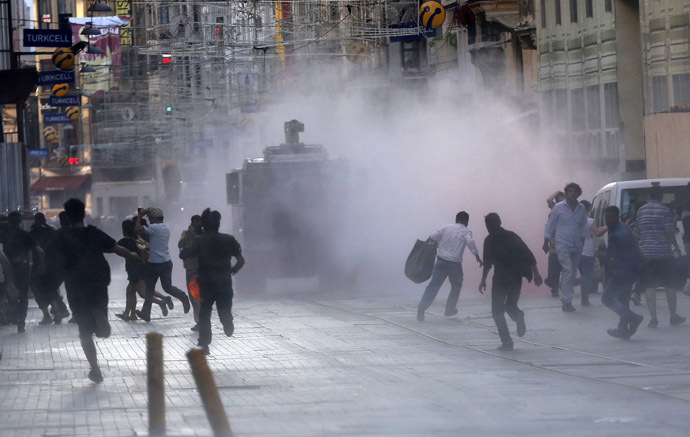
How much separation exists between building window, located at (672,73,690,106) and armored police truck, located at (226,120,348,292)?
9181mm

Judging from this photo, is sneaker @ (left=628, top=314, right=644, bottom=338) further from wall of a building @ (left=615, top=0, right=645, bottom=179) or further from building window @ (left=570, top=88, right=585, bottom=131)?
building window @ (left=570, top=88, right=585, bottom=131)

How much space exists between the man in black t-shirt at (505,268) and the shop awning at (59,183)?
231 ft

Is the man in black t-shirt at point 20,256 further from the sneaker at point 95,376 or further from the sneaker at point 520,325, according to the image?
the sneaker at point 520,325

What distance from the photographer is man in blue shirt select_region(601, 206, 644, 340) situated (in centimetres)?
1447

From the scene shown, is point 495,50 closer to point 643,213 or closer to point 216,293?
point 643,213

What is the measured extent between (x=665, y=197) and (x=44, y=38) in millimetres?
13248

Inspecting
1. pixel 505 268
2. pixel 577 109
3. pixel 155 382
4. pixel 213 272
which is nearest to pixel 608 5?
pixel 577 109

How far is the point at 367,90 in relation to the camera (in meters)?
55.6

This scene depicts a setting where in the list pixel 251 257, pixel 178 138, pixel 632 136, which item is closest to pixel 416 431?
pixel 251 257

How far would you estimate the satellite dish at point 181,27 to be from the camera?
30453mm

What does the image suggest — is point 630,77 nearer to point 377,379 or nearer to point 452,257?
point 452,257

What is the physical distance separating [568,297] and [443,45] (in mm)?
34804

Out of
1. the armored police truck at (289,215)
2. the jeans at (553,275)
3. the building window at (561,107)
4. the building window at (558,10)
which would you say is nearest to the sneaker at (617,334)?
the jeans at (553,275)

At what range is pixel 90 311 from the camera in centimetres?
1188
